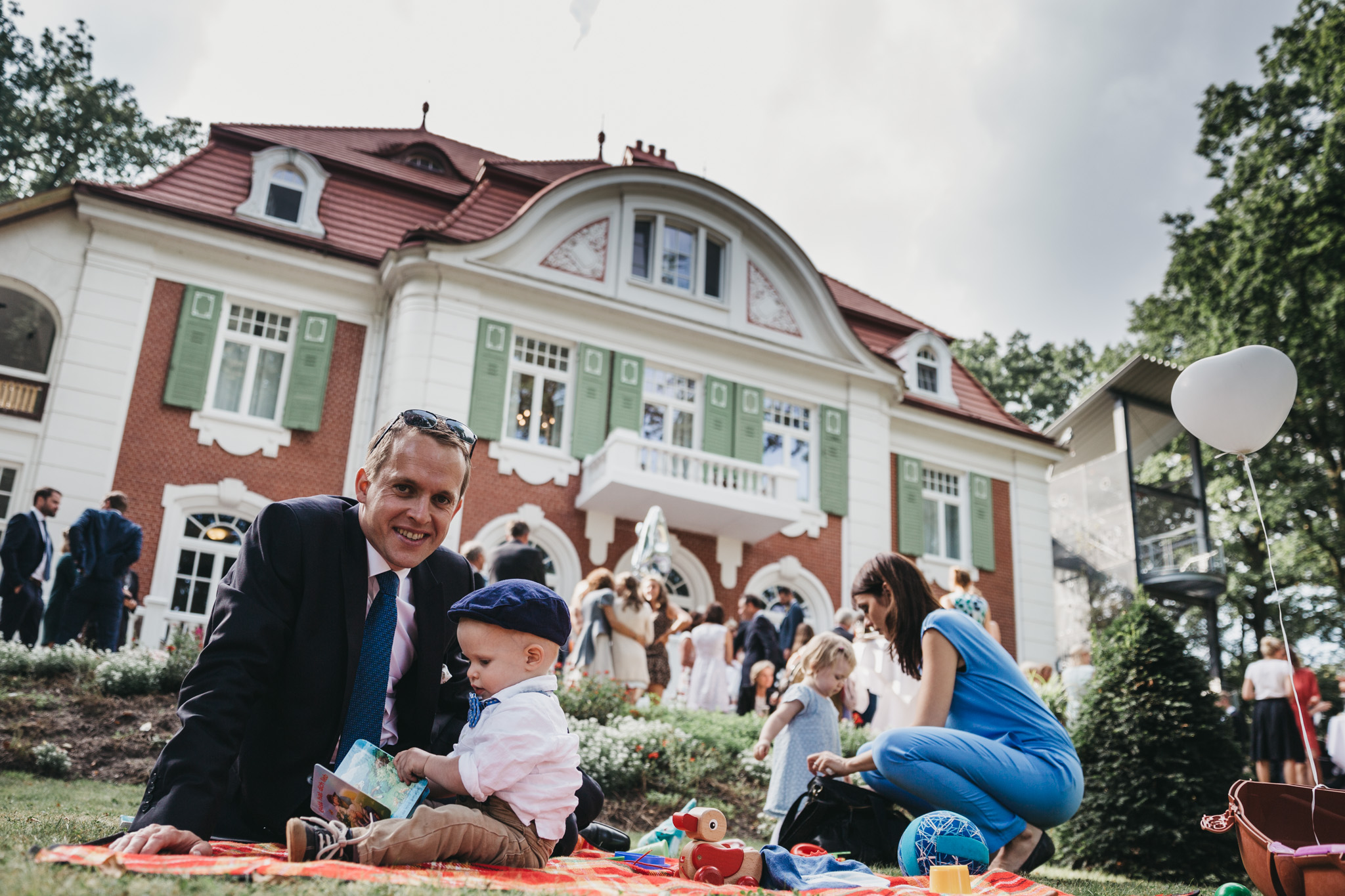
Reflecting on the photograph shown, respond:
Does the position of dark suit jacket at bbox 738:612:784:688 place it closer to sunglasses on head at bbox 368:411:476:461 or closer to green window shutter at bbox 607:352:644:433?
green window shutter at bbox 607:352:644:433

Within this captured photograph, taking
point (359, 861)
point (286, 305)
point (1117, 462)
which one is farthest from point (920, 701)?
point (1117, 462)

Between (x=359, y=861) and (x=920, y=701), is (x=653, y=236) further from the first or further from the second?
(x=359, y=861)

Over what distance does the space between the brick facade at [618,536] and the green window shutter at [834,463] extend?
31cm

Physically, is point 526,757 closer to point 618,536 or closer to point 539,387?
point 618,536

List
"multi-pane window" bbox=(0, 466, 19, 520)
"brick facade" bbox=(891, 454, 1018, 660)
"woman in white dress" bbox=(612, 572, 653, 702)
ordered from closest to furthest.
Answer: "woman in white dress" bbox=(612, 572, 653, 702), "multi-pane window" bbox=(0, 466, 19, 520), "brick facade" bbox=(891, 454, 1018, 660)

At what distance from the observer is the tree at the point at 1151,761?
5863mm

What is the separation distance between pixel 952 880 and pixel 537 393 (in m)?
14.5

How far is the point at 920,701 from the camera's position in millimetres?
4383

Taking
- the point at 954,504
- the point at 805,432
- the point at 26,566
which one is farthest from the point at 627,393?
the point at 26,566

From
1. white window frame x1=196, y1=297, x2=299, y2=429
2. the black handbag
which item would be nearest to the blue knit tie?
the black handbag

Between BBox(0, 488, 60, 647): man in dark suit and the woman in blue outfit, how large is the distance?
9200mm

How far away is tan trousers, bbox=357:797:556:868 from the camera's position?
102 inches

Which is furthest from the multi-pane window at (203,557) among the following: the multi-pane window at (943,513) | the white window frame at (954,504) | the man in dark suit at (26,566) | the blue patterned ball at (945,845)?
the multi-pane window at (943,513)

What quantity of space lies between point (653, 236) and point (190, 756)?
1678 cm
